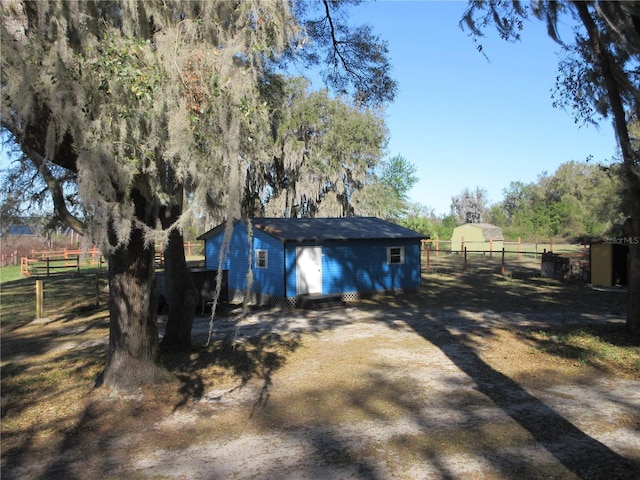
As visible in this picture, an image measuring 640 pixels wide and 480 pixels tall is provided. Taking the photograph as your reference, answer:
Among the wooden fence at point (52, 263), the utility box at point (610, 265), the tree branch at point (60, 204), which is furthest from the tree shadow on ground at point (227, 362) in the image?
the wooden fence at point (52, 263)

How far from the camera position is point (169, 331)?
916 centimetres

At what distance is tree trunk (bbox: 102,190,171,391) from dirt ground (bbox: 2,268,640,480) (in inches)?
11.8

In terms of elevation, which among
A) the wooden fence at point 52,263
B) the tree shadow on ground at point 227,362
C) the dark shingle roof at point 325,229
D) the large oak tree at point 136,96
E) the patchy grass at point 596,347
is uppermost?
the large oak tree at point 136,96

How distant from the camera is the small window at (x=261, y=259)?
1634 centimetres

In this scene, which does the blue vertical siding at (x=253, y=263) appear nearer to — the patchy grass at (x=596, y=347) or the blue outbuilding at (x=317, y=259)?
the blue outbuilding at (x=317, y=259)

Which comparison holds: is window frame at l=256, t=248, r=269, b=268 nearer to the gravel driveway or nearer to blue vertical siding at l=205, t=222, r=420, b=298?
blue vertical siding at l=205, t=222, r=420, b=298

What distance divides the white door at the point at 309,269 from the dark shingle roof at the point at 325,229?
0.47 meters

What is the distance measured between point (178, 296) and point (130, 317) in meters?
2.12

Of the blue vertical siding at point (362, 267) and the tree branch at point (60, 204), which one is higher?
the tree branch at point (60, 204)

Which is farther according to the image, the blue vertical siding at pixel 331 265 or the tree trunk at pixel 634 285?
the blue vertical siding at pixel 331 265

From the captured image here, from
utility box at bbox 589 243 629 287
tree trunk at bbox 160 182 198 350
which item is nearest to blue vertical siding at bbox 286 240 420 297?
tree trunk at bbox 160 182 198 350

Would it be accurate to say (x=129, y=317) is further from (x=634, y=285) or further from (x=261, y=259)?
(x=261, y=259)

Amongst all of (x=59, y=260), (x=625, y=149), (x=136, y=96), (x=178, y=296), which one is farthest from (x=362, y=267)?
(x=59, y=260)

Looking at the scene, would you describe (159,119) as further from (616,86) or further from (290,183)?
(290,183)
